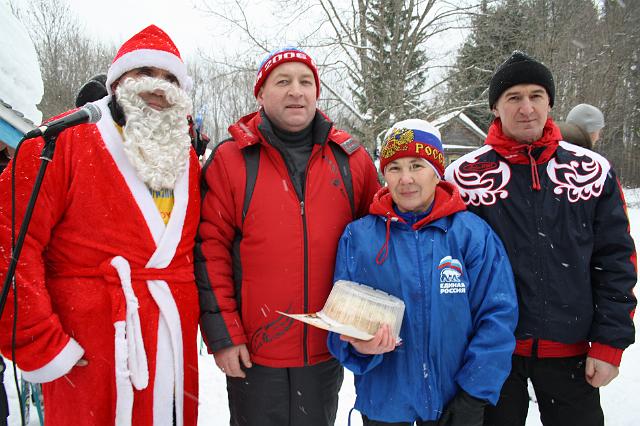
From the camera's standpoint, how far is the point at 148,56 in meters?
2.11

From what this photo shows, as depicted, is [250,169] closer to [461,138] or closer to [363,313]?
[363,313]

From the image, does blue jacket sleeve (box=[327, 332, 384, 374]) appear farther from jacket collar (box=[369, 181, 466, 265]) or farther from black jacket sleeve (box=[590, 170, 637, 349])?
black jacket sleeve (box=[590, 170, 637, 349])

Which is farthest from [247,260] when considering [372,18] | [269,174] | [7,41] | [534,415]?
[372,18]

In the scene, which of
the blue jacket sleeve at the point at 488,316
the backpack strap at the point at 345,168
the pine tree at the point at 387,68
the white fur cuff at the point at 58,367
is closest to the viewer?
the white fur cuff at the point at 58,367

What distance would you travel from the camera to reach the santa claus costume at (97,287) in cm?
178

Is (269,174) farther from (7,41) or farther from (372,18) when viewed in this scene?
(372,18)

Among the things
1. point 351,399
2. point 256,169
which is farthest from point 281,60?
point 351,399

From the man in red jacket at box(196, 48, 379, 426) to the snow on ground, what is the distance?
1709mm

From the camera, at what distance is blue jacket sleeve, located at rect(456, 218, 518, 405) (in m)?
1.85

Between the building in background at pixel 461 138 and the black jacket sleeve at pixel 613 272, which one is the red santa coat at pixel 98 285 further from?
the building in background at pixel 461 138

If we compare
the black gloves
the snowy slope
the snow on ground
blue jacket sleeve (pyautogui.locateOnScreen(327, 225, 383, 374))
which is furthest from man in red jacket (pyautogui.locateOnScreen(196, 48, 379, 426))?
the snowy slope

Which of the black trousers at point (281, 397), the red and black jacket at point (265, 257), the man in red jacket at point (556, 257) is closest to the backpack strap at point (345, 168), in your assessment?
the red and black jacket at point (265, 257)

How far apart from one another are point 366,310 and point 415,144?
84 cm

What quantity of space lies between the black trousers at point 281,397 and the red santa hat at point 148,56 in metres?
1.60
